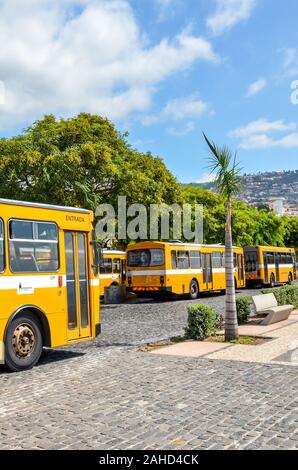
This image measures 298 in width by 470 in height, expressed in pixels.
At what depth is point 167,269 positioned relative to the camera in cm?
2458

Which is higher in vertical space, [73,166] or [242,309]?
[73,166]

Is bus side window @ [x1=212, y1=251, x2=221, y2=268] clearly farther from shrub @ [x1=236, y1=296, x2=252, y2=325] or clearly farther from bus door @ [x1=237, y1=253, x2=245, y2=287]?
shrub @ [x1=236, y1=296, x2=252, y2=325]

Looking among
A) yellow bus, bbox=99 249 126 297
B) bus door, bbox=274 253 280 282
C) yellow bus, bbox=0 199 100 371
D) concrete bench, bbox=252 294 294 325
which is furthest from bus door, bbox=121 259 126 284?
yellow bus, bbox=0 199 100 371

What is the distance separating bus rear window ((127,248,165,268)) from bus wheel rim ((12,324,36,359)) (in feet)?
50.4

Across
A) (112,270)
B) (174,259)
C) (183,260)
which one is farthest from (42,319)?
(112,270)

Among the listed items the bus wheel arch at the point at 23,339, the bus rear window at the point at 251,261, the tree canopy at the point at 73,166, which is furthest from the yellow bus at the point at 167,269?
the bus wheel arch at the point at 23,339

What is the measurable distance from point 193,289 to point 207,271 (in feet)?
6.12

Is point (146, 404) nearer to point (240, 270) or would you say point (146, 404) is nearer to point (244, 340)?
point (244, 340)

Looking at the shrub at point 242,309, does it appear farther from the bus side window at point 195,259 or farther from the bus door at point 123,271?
the bus door at point 123,271

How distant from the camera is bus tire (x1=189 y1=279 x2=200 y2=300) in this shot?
26.7 m

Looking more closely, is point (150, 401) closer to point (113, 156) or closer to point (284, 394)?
point (284, 394)

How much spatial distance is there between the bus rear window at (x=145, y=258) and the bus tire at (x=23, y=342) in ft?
49.7

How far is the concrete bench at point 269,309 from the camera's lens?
14.9 meters

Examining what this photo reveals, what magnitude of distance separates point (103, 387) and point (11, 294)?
2.50 meters
